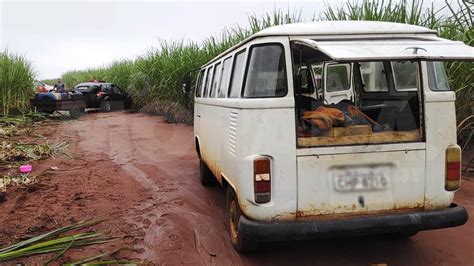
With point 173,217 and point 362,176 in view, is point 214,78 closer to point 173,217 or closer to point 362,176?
point 173,217

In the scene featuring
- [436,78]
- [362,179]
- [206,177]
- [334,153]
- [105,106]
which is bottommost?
[206,177]

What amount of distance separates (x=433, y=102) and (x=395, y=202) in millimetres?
788

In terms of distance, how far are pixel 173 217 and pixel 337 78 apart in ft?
8.41

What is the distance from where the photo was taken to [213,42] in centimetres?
1170

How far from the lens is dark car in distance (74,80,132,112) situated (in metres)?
19.0

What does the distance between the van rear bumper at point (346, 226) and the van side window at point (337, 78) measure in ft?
7.13

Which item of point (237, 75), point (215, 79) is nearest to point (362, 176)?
point (237, 75)

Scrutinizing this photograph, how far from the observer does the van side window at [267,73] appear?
2873 millimetres

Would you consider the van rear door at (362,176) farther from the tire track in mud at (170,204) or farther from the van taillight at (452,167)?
the tire track in mud at (170,204)

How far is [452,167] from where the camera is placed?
297cm

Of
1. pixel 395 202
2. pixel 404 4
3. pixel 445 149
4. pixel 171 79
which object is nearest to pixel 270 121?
pixel 395 202

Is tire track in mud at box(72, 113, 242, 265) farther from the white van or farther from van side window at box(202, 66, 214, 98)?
van side window at box(202, 66, 214, 98)

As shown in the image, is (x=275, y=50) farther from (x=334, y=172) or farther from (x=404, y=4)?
(x=404, y=4)

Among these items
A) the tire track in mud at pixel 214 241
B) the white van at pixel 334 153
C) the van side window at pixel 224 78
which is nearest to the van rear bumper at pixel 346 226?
the white van at pixel 334 153
